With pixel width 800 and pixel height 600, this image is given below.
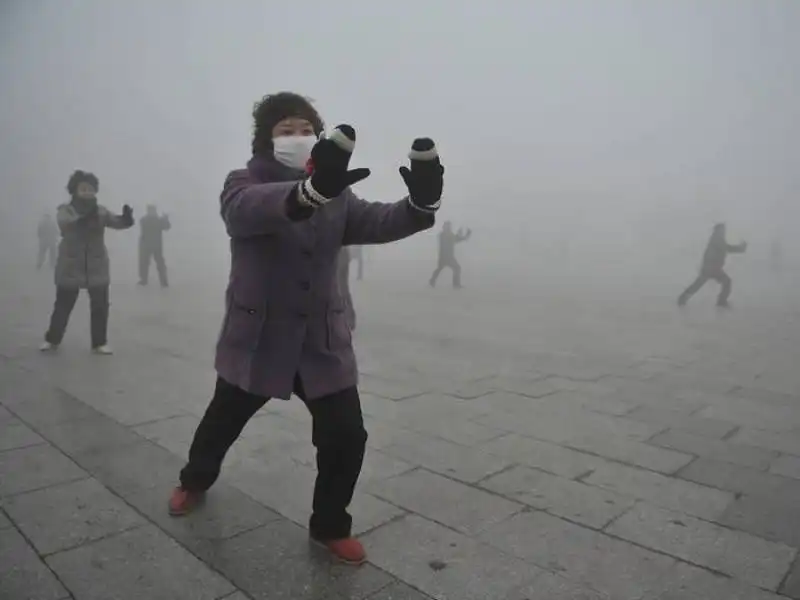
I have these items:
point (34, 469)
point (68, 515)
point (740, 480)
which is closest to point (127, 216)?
point (34, 469)

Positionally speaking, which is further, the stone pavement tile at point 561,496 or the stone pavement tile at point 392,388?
the stone pavement tile at point 392,388

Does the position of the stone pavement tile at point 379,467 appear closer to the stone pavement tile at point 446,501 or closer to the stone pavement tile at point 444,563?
the stone pavement tile at point 446,501

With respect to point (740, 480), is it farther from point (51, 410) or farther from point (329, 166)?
point (51, 410)

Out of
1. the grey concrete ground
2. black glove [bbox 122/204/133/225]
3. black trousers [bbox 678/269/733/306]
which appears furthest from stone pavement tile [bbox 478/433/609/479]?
black trousers [bbox 678/269/733/306]

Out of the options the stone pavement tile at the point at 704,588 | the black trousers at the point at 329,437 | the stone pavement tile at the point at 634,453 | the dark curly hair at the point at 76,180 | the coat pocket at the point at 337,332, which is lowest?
the stone pavement tile at the point at 634,453

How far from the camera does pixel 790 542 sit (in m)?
2.65

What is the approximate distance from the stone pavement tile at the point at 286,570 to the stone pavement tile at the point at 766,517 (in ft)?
5.02

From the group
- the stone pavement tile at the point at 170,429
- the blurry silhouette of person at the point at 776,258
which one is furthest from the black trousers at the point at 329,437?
the blurry silhouette of person at the point at 776,258

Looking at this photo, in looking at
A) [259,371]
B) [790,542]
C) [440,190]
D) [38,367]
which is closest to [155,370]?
[38,367]

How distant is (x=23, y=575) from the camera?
7.29 ft

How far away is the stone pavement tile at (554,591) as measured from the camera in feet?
7.25

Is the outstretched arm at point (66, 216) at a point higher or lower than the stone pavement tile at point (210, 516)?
higher

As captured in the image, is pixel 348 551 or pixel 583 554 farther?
pixel 583 554

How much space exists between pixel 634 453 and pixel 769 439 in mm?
1050
